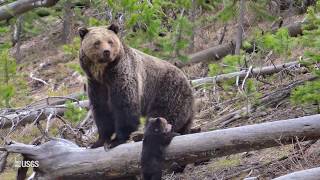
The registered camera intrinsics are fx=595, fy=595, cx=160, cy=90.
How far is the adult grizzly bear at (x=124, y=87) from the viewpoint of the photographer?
6.55 m

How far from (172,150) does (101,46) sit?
1370 millimetres

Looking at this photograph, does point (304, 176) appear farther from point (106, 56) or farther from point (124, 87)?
point (106, 56)

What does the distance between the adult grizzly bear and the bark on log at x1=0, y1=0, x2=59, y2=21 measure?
499cm

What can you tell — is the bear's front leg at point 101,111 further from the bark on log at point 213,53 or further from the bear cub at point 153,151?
the bark on log at point 213,53

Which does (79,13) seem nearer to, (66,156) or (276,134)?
(66,156)

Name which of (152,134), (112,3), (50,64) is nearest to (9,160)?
(112,3)

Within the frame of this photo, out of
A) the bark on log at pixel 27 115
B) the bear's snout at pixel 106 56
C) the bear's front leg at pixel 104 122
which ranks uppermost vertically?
the bear's snout at pixel 106 56

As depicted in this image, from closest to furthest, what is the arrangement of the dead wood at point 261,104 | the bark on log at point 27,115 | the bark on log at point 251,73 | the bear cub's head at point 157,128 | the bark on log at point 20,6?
the bear cub's head at point 157,128 < the dead wood at point 261,104 < the bark on log at point 27,115 < the bark on log at point 251,73 < the bark on log at point 20,6

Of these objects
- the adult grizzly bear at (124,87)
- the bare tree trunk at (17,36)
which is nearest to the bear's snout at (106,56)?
the adult grizzly bear at (124,87)

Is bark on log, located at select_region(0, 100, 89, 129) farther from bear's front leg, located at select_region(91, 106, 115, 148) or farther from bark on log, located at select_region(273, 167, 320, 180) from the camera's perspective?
bark on log, located at select_region(273, 167, 320, 180)

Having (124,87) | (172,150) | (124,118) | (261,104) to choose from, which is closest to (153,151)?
(172,150)

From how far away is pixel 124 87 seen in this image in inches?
260

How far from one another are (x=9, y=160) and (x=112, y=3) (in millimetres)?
3084

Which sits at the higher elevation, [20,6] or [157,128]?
[157,128]
